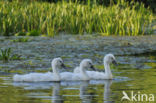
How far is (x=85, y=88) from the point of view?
943cm

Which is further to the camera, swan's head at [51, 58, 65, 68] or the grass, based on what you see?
the grass

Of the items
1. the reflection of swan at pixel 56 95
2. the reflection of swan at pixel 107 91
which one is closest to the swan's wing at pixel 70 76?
the reflection of swan at pixel 107 91

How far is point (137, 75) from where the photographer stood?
10.9 m

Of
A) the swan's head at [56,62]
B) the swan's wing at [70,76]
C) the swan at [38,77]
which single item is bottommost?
the swan's wing at [70,76]

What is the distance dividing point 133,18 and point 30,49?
5.60 metres

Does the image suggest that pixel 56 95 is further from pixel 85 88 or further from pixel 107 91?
pixel 85 88

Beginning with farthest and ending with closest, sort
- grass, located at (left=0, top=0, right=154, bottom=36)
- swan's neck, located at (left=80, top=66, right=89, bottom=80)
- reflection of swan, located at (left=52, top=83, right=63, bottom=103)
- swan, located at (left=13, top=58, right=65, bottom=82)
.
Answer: grass, located at (left=0, top=0, right=154, bottom=36)
swan's neck, located at (left=80, top=66, right=89, bottom=80)
swan, located at (left=13, top=58, right=65, bottom=82)
reflection of swan, located at (left=52, top=83, right=63, bottom=103)

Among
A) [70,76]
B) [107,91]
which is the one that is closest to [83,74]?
[70,76]

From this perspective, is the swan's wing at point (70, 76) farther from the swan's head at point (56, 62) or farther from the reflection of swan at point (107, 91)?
the reflection of swan at point (107, 91)

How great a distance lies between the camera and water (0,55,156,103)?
314 inches

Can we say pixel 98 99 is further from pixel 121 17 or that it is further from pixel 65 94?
pixel 121 17

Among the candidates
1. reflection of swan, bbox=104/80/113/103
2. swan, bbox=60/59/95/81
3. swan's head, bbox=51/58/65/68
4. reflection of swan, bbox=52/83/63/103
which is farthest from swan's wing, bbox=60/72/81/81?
reflection of swan, bbox=52/83/63/103

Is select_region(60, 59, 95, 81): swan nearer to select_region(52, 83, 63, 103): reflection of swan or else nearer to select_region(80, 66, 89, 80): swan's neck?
select_region(80, 66, 89, 80): swan's neck

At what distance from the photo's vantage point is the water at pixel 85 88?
26.1 ft
